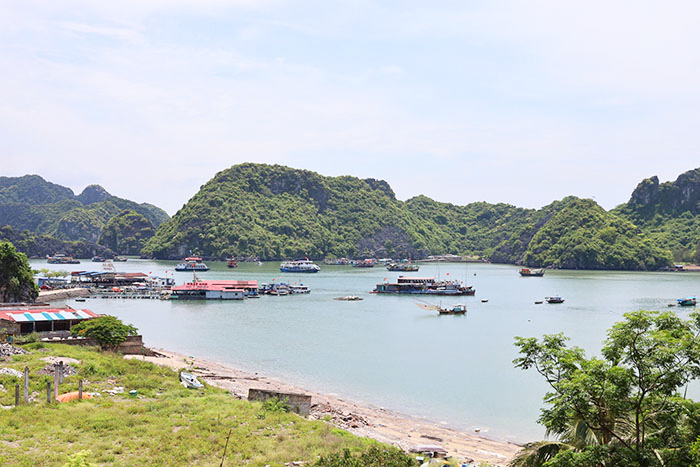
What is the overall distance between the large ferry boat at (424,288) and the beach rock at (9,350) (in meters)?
68.4

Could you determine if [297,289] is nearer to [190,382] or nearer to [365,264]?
[190,382]

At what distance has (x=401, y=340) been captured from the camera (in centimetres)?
4744

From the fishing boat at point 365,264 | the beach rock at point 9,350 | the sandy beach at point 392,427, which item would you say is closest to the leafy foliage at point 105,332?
the beach rock at point 9,350

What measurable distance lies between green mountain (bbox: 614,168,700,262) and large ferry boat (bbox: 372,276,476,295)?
113 m

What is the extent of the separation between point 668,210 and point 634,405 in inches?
8294

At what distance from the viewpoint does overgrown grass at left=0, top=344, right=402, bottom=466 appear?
13484 millimetres

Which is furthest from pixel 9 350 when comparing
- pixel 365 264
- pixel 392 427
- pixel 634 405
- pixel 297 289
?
pixel 365 264

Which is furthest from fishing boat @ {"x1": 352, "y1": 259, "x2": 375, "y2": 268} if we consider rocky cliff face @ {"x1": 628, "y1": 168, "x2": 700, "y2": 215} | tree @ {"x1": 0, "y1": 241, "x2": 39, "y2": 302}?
tree @ {"x1": 0, "y1": 241, "x2": 39, "y2": 302}

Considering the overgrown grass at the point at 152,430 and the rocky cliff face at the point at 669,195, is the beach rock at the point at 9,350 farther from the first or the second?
the rocky cliff face at the point at 669,195

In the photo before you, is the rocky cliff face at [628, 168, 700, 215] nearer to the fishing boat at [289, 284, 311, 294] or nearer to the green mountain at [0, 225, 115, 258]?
the fishing boat at [289, 284, 311, 294]

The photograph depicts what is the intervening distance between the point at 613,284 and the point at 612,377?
107255 mm

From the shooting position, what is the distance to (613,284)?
342ft

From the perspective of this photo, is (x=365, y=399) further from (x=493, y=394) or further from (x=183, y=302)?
(x=183, y=302)

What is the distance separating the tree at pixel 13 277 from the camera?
52.0 meters
